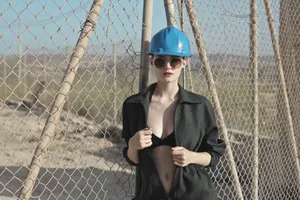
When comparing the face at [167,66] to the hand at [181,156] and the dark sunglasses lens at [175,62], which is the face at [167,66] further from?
the hand at [181,156]

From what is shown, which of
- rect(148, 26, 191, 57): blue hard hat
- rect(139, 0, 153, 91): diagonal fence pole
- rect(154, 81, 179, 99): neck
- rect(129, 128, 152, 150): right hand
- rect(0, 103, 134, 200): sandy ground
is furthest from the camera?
rect(0, 103, 134, 200): sandy ground

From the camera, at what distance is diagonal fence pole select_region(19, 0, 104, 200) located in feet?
7.06

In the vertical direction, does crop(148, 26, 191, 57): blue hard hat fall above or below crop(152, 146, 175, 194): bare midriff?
above

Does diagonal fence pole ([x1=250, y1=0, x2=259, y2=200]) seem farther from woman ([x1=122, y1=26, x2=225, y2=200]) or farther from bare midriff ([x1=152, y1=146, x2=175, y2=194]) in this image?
bare midriff ([x1=152, y1=146, x2=175, y2=194])

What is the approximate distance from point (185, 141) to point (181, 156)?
0.45 ft

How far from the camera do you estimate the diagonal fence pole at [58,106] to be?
215 cm

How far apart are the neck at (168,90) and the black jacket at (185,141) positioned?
41mm

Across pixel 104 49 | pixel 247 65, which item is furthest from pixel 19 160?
pixel 104 49

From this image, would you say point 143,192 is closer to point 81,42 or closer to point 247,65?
point 81,42

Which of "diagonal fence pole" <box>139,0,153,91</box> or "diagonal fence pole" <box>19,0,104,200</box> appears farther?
"diagonal fence pole" <box>139,0,153,91</box>

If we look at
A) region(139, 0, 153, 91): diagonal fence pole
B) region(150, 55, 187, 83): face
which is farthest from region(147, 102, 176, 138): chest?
region(139, 0, 153, 91): diagonal fence pole

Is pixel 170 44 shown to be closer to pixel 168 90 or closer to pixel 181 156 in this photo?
pixel 168 90

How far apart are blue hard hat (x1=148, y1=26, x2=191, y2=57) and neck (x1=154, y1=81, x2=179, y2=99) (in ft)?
0.60

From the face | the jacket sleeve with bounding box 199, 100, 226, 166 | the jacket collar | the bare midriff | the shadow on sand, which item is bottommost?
the shadow on sand
